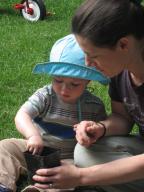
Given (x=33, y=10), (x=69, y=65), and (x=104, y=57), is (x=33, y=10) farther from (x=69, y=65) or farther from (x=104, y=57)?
(x=104, y=57)

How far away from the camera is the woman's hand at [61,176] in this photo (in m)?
2.25

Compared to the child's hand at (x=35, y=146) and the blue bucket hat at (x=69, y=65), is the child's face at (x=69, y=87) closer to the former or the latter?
the blue bucket hat at (x=69, y=65)

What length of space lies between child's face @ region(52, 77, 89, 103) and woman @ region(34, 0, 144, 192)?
0.54 feet

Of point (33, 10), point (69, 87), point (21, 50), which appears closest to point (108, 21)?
point (69, 87)

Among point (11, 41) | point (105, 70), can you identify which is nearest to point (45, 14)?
point (11, 41)

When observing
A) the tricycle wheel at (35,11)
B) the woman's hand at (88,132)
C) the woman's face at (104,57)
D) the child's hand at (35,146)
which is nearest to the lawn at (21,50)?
the tricycle wheel at (35,11)

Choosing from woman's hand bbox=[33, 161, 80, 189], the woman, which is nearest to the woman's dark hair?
the woman

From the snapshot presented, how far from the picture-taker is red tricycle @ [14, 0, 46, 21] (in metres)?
6.52

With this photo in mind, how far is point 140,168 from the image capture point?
2.19m

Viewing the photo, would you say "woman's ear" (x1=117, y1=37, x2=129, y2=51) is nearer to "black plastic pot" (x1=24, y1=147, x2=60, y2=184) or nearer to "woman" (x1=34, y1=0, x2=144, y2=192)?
"woman" (x1=34, y1=0, x2=144, y2=192)

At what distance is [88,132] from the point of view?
2428mm

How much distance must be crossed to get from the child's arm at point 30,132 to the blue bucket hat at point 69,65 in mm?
229

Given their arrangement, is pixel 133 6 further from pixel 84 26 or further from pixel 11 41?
pixel 11 41

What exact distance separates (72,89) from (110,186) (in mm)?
477
